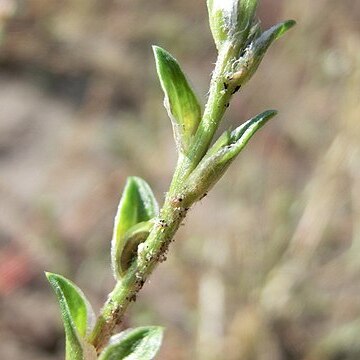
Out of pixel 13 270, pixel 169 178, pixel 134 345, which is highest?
pixel 169 178

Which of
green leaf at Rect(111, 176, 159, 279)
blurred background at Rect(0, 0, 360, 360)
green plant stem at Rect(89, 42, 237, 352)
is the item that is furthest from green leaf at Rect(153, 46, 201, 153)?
blurred background at Rect(0, 0, 360, 360)

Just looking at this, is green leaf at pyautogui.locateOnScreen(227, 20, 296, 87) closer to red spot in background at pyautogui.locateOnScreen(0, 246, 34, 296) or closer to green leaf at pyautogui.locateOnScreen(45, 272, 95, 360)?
green leaf at pyautogui.locateOnScreen(45, 272, 95, 360)

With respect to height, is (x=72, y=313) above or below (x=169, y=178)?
below

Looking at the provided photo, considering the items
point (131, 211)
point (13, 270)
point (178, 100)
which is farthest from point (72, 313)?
point (13, 270)

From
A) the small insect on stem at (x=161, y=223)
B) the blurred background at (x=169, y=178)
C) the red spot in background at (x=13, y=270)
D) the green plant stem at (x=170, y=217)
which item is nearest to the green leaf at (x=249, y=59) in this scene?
the green plant stem at (x=170, y=217)

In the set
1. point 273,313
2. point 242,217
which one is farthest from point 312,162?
point 273,313

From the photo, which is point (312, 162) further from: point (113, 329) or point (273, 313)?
point (113, 329)

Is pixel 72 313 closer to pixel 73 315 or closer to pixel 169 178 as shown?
pixel 73 315
